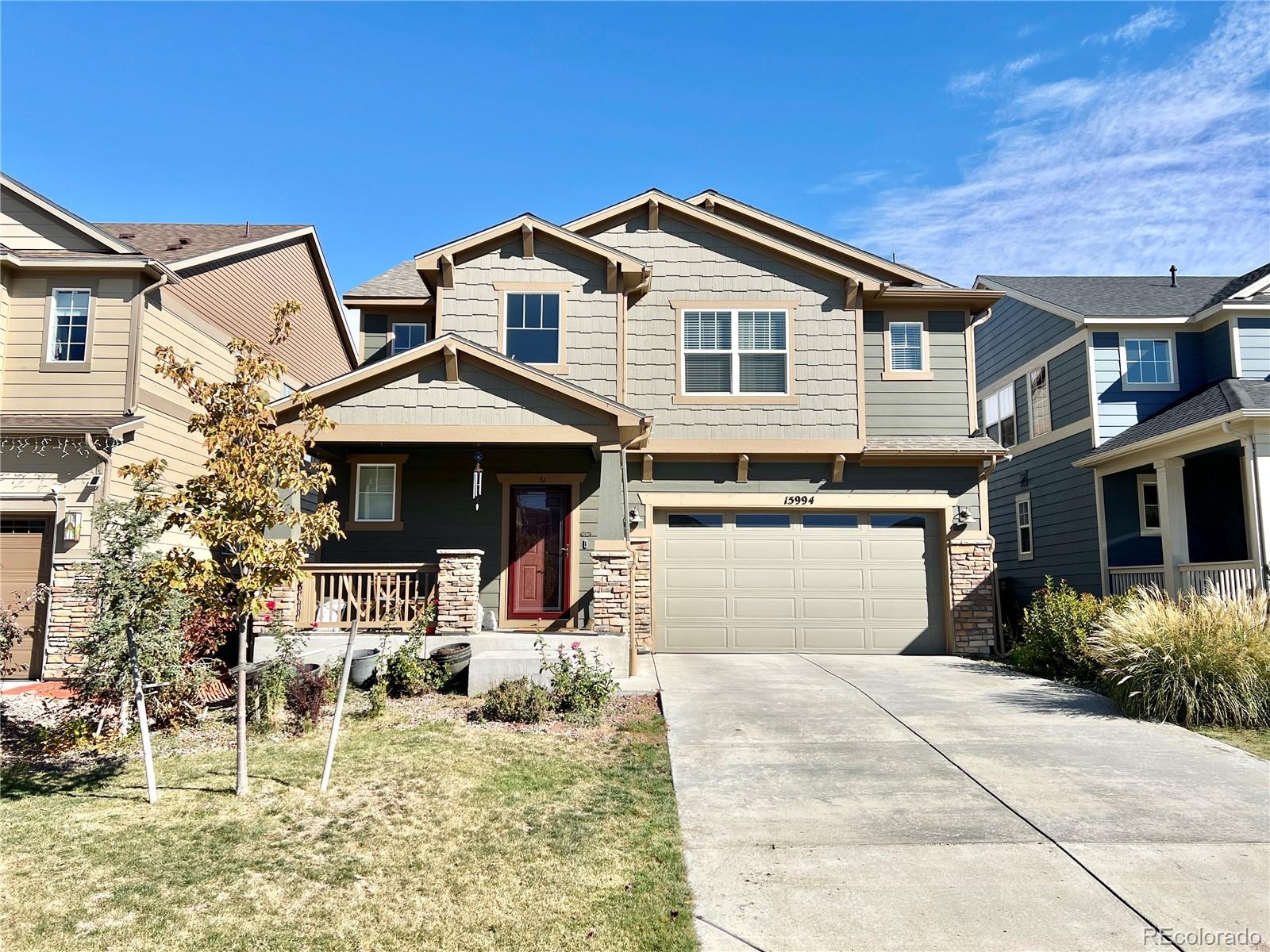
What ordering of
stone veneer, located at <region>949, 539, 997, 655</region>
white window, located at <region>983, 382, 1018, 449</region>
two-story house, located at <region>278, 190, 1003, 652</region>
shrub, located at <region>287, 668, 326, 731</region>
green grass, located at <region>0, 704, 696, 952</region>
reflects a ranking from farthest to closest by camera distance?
white window, located at <region>983, 382, 1018, 449</region> → stone veneer, located at <region>949, 539, 997, 655</region> → two-story house, located at <region>278, 190, 1003, 652</region> → shrub, located at <region>287, 668, 326, 731</region> → green grass, located at <region>0, 704, 696, 952</region>

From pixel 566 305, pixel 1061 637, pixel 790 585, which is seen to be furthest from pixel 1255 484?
pixel 566 305

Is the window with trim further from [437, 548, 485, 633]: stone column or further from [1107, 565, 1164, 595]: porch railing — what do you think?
[1107, 565, 1164, 595]: porch railing

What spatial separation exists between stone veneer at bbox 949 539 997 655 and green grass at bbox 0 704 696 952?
822 cm

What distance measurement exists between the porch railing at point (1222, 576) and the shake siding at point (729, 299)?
4.58 metres

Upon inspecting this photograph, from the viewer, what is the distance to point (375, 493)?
44.0 ft

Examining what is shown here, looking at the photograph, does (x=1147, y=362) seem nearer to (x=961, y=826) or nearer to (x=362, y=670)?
(x=961, y=826)

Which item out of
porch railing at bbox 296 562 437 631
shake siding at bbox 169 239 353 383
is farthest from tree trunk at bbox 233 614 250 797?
shake siding at bbox 169 239 353 383

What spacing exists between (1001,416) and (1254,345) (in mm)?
5681

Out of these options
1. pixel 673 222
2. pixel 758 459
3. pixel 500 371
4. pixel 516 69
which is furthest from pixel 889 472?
pixel 516 69

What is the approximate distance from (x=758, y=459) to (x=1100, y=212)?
780 cm

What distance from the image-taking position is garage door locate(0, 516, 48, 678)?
11677 mm

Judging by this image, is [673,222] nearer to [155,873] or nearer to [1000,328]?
[1000,328]

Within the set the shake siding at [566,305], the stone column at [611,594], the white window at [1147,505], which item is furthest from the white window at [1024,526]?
the stone column at [611,594]

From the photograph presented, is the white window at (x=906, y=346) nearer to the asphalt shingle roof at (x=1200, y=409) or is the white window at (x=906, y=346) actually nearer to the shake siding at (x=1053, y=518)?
the asphalt shingle roof at (x=1200, y=409)
